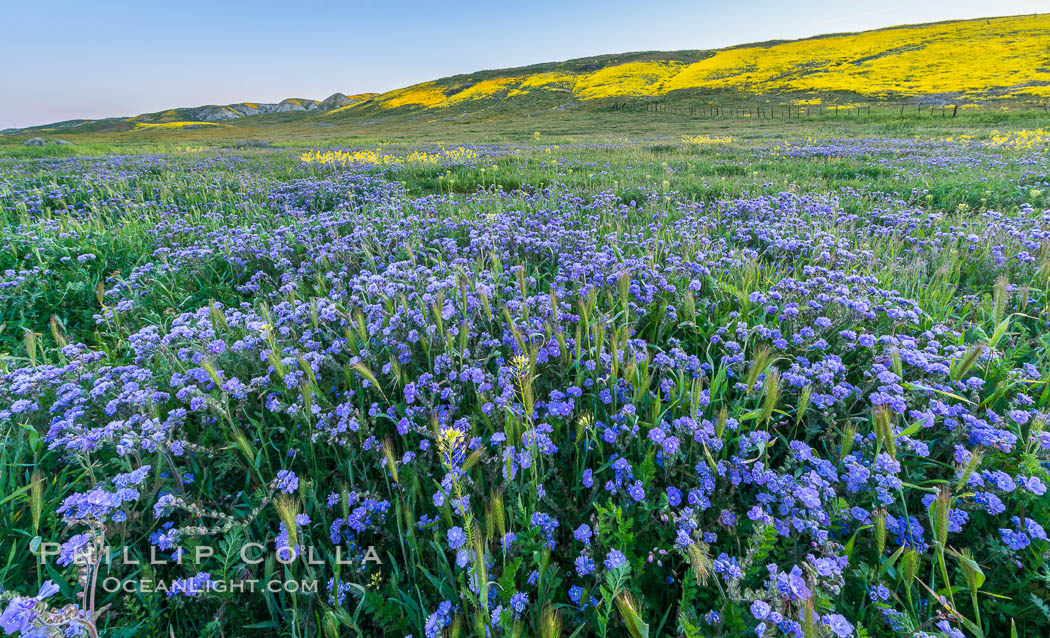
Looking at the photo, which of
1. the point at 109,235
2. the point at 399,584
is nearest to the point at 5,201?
the point at 109,235

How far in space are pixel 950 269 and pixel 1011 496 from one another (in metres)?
2.76

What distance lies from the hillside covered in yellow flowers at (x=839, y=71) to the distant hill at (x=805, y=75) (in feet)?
0.36

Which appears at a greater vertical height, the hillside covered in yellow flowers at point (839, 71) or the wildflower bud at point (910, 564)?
the hillside covered in yellow flowers at point (839, 71)

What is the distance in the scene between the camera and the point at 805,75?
5369cm

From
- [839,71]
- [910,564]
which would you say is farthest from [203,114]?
[910,564]

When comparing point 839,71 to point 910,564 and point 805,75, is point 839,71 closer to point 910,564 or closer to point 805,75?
point 805,75

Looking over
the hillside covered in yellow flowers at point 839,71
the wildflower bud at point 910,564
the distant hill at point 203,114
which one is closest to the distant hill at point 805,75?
the hillside covered in yellow flowers at point 839,71

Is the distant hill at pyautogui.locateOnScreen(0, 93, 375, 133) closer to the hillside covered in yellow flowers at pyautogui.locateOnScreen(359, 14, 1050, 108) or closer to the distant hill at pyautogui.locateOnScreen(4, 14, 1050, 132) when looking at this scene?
the distant hill at pyautogui.locateOnScreen(4, 14, 1050, 132)

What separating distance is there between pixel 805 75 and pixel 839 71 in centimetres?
364

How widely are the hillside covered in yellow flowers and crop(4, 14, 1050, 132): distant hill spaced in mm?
108

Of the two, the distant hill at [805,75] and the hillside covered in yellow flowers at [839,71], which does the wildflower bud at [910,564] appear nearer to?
the distant hill at [805,75]

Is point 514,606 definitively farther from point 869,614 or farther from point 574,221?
point 574,221

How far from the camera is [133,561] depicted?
5.64 ft

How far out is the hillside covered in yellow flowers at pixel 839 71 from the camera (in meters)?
42.3
